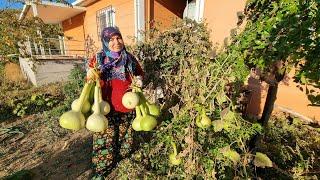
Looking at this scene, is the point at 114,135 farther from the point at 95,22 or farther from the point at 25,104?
the point at 95,22

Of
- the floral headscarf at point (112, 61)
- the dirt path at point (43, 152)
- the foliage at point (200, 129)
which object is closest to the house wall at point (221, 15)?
the foliage at point (200, 129)

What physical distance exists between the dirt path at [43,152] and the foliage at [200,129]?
1.03 m

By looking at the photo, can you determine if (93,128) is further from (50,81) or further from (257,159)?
(50,81)

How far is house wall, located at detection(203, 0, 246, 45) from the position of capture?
533 cm

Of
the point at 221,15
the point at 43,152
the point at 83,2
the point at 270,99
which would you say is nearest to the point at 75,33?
the point at 83,2

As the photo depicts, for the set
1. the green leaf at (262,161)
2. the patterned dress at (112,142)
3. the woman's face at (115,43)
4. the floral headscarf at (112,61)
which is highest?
the woman's face at (115,43)

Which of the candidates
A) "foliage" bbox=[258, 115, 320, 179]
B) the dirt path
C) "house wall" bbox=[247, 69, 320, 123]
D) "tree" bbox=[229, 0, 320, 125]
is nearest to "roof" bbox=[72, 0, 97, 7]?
the dirt path

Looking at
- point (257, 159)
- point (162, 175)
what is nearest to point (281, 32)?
point (257, 159)

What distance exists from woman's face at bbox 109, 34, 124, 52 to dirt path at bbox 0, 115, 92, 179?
1.95m

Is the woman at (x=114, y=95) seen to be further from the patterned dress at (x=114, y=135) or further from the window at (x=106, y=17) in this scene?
the window at (x=106, y=17)

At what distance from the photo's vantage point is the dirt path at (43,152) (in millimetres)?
3580

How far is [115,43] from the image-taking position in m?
2.78

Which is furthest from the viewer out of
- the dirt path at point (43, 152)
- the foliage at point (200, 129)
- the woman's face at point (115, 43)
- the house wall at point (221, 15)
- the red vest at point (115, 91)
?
the house wall at point (221, 15)

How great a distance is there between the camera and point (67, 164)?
3.76 metres
